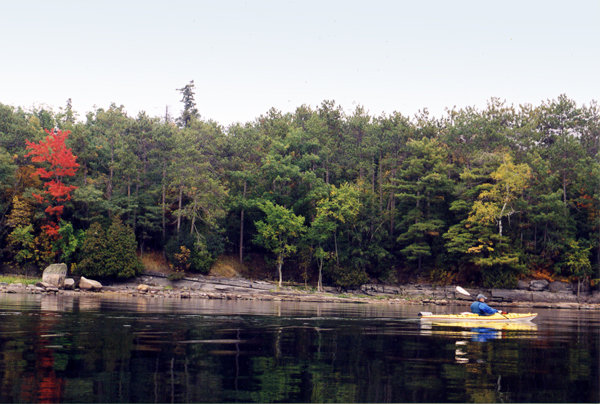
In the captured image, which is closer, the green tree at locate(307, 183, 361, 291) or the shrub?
the shrub

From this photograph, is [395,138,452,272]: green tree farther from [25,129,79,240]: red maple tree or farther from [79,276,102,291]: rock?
[25,129,79,240]: red maple tree

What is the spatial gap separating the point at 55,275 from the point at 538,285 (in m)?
46.8

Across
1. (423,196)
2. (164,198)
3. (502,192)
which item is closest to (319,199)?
(423,196)

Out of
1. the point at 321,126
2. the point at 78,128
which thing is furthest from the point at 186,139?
the point at 321,126

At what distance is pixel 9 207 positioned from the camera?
6222 centimetres

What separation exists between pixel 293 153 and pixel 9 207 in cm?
3154

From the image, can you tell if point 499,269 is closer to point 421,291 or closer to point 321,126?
point 421,291

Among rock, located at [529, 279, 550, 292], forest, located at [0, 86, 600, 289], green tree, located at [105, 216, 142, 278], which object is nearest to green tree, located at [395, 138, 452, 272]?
forest, located at [0, 86, 600, 289]

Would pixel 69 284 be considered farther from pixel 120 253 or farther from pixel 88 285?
pixel 120 253

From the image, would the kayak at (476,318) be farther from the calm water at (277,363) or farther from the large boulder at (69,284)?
the large boulder at (69,284)

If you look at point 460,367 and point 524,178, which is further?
point 524,178

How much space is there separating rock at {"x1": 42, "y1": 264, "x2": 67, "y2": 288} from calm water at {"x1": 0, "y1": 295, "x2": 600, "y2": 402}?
1107 inches

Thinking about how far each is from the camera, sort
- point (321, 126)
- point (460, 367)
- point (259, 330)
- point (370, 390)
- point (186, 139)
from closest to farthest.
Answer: point (370, 390), point (460, 367), point (259, 330), point (186, 139), point (321, 126)

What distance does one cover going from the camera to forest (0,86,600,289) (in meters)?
59.4
